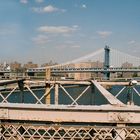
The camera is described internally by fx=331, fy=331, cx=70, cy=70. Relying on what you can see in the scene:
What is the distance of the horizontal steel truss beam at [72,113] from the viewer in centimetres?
365

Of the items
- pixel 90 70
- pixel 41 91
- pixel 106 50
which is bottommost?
pixel 41 91

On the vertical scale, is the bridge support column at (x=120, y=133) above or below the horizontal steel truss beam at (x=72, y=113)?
below

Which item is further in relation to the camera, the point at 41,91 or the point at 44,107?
the point at 41,91

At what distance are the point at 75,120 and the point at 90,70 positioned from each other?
2789 inches

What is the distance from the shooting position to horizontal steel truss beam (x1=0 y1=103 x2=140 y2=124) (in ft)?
12.0

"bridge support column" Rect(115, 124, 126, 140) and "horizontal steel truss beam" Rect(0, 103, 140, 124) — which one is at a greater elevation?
"horizontal steel truss beam" Rect(0, 103, 140, 124)

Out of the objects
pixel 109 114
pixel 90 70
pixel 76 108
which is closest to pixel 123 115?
pixel 109 114

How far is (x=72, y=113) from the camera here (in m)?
3.73

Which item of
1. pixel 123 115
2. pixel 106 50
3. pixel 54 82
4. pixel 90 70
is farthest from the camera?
pixel 106 50

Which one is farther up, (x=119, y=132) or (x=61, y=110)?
(x=61, y=110)

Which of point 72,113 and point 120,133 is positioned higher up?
point 72,113

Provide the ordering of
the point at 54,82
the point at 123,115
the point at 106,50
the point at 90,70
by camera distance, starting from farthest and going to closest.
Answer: the point at 106,50 < the point at 90,70 < the point at 54,82 < the point at 123,115

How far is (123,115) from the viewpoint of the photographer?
3.66 meters

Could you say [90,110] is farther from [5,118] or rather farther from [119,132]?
[5,118]
